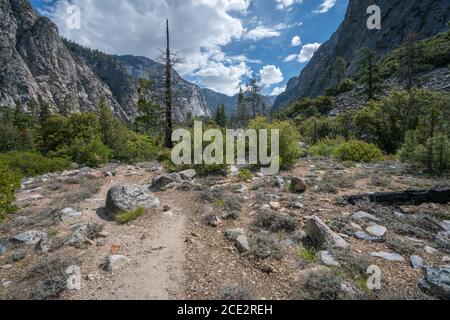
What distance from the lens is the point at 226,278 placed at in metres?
3.59

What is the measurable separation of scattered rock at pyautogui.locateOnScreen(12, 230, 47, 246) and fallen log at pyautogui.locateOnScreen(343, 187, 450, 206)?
6.96m

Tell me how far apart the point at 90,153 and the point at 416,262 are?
1339 centimetres

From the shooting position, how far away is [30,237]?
4.83 meters

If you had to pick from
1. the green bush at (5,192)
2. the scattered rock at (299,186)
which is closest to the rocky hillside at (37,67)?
the scattered rock at (299,186)

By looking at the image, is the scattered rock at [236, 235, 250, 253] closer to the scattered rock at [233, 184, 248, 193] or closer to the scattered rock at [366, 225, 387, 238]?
the scattered rock at [366, 225, 387, 238]

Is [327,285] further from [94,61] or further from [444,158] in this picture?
[94,61]

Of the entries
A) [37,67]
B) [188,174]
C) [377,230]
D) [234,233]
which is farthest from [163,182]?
[37,67]

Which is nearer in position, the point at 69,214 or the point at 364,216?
the point at 364,216

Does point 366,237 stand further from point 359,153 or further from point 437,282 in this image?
point 359,153

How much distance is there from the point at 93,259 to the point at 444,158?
417 inches

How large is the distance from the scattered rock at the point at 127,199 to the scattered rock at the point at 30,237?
137 cm

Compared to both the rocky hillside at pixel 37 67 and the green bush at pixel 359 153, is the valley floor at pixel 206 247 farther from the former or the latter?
the rocky hillside at pixel 37 67

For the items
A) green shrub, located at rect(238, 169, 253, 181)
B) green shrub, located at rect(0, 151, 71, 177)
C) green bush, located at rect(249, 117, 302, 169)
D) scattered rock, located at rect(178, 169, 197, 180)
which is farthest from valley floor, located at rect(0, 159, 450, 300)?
green shrub, located at rect(0, 151, 71, 177)

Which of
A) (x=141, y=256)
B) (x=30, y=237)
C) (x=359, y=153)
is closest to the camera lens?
(x=141, y=256)
